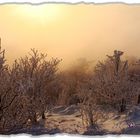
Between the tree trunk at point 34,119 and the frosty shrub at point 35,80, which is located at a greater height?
the frosty shrub at point 35,80

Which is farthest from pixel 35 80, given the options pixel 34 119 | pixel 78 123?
pixel 78 123

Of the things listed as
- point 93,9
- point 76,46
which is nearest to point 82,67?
point 76,46

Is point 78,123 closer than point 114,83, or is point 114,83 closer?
point 78,123

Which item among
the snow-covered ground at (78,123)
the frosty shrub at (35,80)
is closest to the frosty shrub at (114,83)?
the snow-covered ground at (78,123)

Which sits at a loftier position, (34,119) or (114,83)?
(114,83)

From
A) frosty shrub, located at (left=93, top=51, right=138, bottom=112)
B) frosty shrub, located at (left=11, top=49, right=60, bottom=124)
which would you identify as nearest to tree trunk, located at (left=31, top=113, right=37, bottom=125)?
frosty shrub, located at (left=11, top=49, right=60, bottom=124)

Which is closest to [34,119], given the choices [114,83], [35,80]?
[35,80]

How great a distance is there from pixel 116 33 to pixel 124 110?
32 cm

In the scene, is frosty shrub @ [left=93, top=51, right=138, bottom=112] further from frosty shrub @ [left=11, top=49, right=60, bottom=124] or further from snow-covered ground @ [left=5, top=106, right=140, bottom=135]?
frosty shrub @ [left=11, top=49, right=60, bottom=124]

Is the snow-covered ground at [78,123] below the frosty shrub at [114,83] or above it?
below

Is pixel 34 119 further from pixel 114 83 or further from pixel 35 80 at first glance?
pixel 114 83

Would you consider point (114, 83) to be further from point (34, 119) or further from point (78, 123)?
point (34, 119)

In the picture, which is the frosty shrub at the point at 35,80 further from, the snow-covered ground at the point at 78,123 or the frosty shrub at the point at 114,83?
the frosty shrub at the point at 114,83

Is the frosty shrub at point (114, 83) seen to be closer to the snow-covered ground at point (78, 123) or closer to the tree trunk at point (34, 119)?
the snow-covered ground at point (78, 123)
